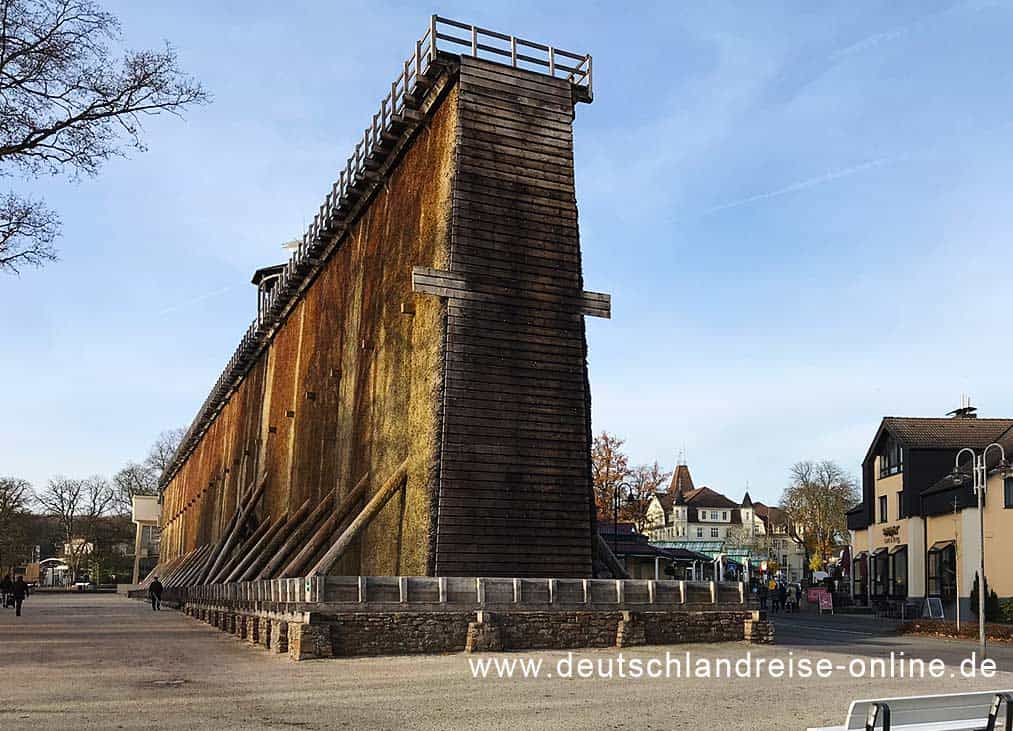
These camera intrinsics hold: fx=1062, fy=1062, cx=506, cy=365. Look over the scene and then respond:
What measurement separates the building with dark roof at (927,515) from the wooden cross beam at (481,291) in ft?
72.0

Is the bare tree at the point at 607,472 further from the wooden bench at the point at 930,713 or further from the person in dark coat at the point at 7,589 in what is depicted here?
the wooden bench at the point at 930,713

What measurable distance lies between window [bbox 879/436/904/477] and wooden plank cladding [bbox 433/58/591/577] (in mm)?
30699

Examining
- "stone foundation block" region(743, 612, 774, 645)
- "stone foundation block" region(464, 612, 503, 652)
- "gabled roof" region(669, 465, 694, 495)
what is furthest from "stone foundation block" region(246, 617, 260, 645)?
"gabled roof" region(669, 465, 694, 495)

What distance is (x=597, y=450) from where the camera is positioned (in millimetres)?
69938

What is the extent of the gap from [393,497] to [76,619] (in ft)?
55.0

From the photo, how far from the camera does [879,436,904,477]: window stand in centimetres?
5143

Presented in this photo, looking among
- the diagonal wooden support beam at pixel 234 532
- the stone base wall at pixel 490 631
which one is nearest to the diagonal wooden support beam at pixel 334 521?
the stone base wall at pixel 490 631

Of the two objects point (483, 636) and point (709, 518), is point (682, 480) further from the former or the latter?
point (483, 636)

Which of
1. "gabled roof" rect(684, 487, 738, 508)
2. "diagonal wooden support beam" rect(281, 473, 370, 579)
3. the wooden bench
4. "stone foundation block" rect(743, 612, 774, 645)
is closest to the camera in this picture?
the wooden bench

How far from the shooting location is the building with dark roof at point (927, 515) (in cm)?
4206

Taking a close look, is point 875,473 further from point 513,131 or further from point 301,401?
point 513,131

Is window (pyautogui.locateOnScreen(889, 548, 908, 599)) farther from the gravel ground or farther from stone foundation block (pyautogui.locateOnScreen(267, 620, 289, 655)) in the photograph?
stone foundation block (pyautogui.locateOnScreen(267, 620, 289, 655))

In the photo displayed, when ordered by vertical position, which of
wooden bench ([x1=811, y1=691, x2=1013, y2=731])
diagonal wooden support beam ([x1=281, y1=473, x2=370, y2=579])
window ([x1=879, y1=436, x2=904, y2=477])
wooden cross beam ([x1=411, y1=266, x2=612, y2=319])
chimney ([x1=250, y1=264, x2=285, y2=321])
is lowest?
wooden bench ([x1=811, y1=691, x2=1013, y2=731])

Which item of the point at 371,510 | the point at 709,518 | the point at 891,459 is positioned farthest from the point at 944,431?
the point at 709,518
